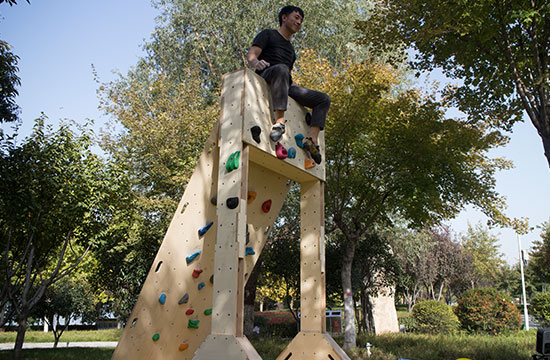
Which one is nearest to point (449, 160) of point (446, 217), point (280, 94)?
point (446, 217)

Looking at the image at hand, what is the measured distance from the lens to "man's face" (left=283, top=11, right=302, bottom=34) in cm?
463

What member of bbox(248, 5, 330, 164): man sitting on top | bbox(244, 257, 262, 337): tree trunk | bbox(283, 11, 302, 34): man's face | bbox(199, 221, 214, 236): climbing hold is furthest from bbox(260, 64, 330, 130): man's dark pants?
bbox(244, 257, 262, 337): tree trunk

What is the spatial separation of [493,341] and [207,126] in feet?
37.9

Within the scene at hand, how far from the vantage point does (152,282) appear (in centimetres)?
457

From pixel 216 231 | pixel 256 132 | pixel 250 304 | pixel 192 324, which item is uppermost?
→ pixel 256 132

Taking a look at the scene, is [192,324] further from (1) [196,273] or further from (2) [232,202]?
(2) [232,202]

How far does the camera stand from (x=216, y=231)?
3.97 metres

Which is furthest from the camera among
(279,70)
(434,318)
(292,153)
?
(434,318)

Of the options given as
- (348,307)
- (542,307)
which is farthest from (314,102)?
(542,307)

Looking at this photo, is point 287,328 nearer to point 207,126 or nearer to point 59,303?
point 207,126

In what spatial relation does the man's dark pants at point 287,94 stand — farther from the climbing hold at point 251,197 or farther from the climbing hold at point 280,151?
the climbing hold at point 251,197

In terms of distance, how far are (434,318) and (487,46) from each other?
38.1ft

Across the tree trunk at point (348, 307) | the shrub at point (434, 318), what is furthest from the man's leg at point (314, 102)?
the shrub at point (434, 318)

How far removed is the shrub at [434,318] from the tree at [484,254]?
2195 cm
